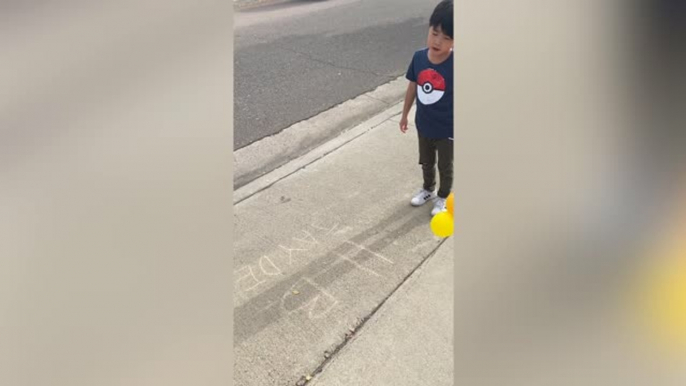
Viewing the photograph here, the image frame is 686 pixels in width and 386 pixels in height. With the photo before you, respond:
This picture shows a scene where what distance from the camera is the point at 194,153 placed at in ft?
2.84

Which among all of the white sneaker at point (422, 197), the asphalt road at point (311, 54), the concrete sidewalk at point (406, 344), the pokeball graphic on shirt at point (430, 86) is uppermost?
the pokeball graphic on shirt at point (430, 86)

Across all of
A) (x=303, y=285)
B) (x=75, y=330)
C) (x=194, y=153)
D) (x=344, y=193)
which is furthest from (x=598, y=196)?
(x=344, y=193)

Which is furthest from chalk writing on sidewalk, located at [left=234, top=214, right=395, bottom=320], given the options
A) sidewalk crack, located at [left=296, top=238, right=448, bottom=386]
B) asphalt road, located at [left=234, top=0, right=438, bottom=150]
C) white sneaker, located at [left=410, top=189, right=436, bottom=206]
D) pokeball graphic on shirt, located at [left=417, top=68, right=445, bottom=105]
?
asphalt road, located at [left=234, top=0, right=438, bottom=150]

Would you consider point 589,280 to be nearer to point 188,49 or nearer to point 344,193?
point 188,49

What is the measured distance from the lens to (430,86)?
2.84m


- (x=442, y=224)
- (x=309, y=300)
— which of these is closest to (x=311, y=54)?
(x=309, y=300)

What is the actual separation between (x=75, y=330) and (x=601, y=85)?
762 millimetres

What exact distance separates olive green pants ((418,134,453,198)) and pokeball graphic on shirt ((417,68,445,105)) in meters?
0.24

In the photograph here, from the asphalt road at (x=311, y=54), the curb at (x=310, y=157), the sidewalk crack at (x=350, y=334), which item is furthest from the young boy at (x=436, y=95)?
the asphalt road at (x=311, y=54)

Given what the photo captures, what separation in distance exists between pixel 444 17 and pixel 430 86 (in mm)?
375

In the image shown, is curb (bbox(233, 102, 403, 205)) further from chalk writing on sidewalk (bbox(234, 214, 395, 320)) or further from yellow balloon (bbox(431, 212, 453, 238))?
yellow balloon (bbox(431, 212, 453, 238))

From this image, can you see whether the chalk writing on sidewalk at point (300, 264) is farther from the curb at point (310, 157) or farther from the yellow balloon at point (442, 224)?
the yellow balloon at point (442, 224)

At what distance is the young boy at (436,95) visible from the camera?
2.65 m

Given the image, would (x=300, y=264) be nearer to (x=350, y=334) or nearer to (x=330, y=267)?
(x=330, y=267)
